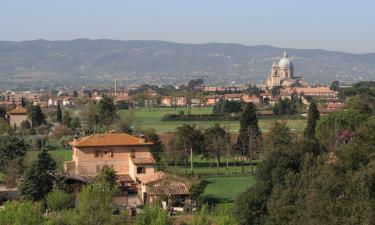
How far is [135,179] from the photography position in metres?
34.1

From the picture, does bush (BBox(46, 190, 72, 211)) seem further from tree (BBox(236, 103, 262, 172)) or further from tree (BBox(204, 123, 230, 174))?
tree (BBox(236, 103, 262, 172))

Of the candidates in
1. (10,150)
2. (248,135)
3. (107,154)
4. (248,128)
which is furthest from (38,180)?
(248,128)

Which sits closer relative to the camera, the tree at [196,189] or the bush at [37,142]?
the tree at [196,189]

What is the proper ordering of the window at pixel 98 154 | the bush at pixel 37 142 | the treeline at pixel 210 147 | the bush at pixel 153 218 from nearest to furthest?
the bush at pixel 153 218
the window at pixel 98 154
the treeline at pixel 210 147
the bush at pixel 37 142

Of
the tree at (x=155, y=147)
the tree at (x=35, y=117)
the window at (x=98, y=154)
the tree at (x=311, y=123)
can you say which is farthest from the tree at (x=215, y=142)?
the tree at (x=35, y=117)

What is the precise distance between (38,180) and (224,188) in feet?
27.7

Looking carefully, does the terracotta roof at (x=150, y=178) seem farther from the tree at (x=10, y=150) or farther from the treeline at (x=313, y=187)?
the treeline at (x=313, y=187)

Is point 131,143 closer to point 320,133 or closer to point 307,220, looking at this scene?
point 320,133

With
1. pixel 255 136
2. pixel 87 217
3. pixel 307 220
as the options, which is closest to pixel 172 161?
pixel 255 136

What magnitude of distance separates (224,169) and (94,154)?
24.2 ft

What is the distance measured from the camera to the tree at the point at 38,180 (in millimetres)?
28297

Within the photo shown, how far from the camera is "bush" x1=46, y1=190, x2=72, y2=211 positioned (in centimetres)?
2569

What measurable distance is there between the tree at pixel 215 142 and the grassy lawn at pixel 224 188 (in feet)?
11.9

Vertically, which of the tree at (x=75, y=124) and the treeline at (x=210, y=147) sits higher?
the treeline at (x=210, y=147)
